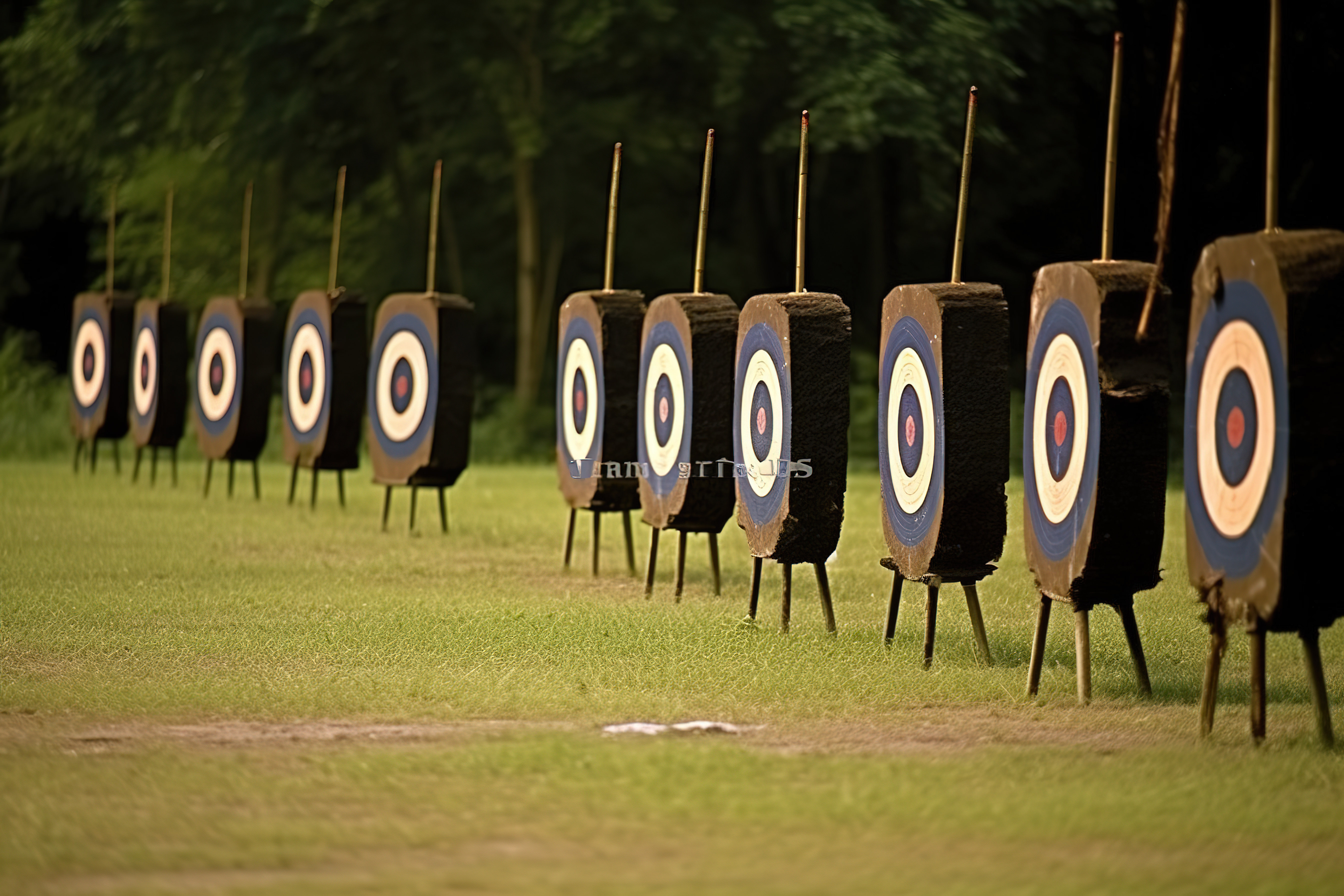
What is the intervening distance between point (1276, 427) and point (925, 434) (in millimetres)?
2032

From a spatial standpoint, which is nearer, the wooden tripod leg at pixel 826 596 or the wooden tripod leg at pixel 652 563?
the wooden tripod leg at pixel 826 596

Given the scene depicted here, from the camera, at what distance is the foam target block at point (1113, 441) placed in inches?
266

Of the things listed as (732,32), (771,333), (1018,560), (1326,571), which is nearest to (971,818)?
(1326,571)

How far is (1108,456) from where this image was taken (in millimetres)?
6766

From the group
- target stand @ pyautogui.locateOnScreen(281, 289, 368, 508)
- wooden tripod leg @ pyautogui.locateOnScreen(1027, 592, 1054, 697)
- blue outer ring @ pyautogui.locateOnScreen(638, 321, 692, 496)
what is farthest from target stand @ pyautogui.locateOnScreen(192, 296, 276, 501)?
wooden tripod leg @ pyautogui.locateOnScreen(1027, 592, 1054, 697)

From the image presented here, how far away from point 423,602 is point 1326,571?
181 inches

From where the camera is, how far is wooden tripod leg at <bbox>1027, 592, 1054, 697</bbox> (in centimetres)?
696

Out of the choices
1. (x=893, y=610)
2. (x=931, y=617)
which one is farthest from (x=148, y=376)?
(x=931, y=617)

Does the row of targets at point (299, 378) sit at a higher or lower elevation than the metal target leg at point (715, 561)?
higher

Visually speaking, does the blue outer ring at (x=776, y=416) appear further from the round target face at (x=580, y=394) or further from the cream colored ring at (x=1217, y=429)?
the cream colored ring at (x=1217, y=429)

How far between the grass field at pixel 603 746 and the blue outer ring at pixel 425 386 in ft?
6.98

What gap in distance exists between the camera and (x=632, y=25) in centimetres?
2131

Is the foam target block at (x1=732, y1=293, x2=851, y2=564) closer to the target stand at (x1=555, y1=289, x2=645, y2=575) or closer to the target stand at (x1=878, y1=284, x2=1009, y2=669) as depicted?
the target stand at (x1=878, y1=284, x2=1009, y2=669)

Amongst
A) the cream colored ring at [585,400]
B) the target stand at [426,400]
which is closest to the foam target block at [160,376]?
the target stand at [426,400]
